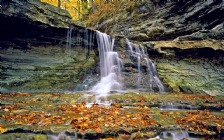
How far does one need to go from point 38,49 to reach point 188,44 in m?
10.6

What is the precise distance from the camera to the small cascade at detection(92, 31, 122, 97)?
11704mm

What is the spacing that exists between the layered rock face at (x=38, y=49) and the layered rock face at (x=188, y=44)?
3890mm

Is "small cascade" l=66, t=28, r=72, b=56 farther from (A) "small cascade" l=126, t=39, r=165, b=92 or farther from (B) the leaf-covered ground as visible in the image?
(B) the leaf-covered ground

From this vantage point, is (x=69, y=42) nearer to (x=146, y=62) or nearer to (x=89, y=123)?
(x=146, y=62)

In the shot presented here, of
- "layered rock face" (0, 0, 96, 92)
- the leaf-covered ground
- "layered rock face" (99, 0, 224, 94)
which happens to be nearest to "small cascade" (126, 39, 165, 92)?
"layered rock face" (99, 0, 224, 94)

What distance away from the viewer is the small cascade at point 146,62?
40.2 ft

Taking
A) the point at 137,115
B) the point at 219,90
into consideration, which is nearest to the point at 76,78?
the point at 137,115

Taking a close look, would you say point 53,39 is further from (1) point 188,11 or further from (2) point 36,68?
(1) point 188,11

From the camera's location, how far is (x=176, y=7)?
15.6m

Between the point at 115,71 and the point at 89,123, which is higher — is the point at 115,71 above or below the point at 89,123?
above

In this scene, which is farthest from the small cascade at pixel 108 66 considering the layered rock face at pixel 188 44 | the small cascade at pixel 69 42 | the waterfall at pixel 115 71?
the small cascade at pixel 69 42

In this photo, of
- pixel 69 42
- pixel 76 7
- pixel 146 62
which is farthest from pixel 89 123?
pixel 76 7

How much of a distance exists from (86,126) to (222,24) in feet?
43.9

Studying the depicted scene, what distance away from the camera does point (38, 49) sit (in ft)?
39.3
